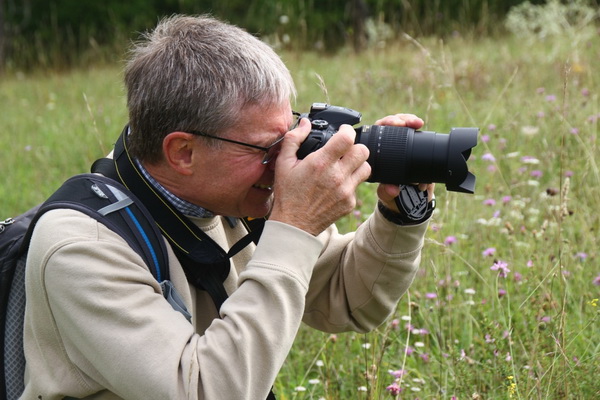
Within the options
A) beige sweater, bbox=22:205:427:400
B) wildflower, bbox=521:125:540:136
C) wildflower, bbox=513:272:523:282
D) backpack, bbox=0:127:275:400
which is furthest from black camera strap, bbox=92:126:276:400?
wildflower, bbox=521:125:540:136

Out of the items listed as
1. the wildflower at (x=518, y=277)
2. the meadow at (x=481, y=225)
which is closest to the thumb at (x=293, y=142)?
the meadow at (x=481, y=225)

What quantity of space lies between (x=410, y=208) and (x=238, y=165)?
0.39 m

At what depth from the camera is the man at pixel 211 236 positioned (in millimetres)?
1408

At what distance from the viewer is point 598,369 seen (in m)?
1.90

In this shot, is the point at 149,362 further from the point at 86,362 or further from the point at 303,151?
the point at 303,151

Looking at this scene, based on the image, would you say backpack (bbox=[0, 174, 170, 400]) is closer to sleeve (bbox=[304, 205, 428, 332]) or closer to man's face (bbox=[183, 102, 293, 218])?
man's face (bbox=[183, 102, 293, 218])

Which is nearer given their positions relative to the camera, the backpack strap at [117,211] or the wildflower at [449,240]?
the backpack strap at [117,211]

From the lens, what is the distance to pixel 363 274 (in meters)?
1.86

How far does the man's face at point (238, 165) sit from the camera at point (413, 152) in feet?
0.28

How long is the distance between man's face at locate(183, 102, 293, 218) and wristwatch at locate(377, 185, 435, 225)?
0.28 meters

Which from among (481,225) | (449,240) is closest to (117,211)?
(449,240)

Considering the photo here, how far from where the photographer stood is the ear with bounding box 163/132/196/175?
5.38ft

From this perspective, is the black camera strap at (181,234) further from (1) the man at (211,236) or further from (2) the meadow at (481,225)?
(2) the meadow at (481,225)

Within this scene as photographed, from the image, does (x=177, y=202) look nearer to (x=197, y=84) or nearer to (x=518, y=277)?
(x=197, y=84)
